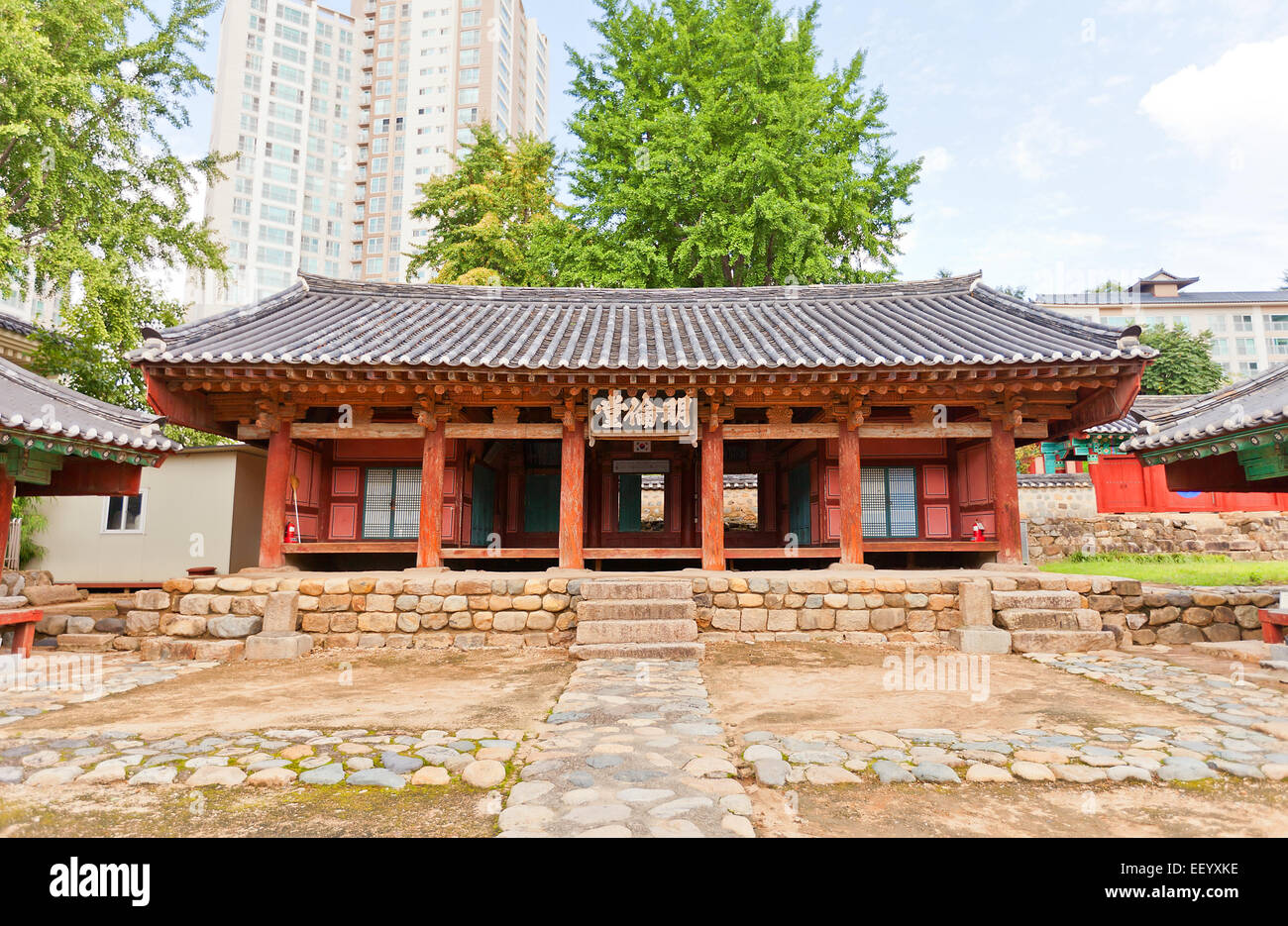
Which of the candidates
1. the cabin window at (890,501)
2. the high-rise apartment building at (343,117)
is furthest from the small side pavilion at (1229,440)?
the high-rise apartment building at (343,117)

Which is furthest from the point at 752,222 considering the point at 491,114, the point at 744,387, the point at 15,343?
the point at 491,114

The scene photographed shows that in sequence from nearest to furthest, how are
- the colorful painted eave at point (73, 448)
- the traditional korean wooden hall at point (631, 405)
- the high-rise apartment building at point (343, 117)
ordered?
the colorful painted eave at point (73, 448)
the traditional korean wooden hall at point (631, 405)
the high-rise apartment building at point (343, 117)

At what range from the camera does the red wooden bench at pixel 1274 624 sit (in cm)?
745

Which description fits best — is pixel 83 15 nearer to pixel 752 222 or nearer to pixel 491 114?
pixel 752 222

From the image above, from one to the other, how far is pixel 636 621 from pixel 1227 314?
65.4 m

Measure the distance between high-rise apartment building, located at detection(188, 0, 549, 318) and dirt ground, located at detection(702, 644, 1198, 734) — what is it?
64.0m

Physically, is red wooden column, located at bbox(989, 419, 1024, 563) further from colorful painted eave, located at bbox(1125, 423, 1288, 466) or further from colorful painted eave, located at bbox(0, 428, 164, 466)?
colorful painted eave, located at bbox(0, 428, 164, 466)

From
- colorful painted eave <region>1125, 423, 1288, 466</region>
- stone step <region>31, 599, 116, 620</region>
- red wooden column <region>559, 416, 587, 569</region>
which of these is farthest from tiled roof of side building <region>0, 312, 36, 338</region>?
colorful painted eave <region>1125, 423, 1288, 466</region>

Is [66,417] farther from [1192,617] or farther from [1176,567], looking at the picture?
[1176,567]

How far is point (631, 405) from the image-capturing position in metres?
9.95

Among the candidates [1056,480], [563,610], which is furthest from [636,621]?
[1056,480]

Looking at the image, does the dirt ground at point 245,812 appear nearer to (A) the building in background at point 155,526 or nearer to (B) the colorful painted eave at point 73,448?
(B) the colorful painted eave at point 73,448

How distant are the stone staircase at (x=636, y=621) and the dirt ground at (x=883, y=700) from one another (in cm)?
53

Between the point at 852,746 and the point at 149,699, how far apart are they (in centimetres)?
630
